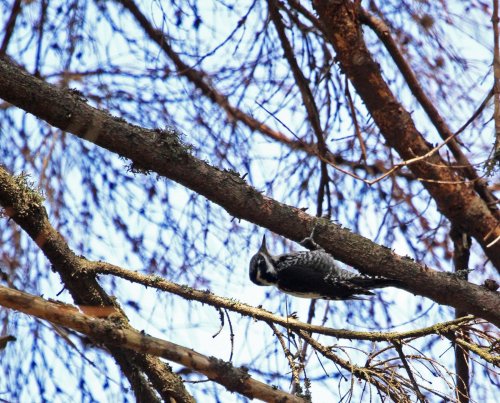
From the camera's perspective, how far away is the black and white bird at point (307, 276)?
4422 millimetres

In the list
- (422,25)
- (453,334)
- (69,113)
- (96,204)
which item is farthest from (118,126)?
(422,25)

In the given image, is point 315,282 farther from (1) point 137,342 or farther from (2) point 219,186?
(1) point 137,342

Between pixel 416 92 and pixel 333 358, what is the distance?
209cm

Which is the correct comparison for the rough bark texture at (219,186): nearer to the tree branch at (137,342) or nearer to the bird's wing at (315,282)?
the bird's wing at (315,282)

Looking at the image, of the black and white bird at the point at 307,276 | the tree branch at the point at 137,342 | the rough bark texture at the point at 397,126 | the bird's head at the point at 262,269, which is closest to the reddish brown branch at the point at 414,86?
the rough bark texture at the point at 397,126

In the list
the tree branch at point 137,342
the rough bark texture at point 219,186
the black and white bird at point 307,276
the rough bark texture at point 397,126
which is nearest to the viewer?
the tree branch at point 137,342

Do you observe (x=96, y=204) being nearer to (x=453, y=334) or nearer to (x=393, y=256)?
(x=393, y=256)

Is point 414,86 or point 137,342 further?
point 414,86

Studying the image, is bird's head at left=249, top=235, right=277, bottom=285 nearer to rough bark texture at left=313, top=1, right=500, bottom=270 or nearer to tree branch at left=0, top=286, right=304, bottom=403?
rough bark texture at left=313, top=1, right=500, bottom=270

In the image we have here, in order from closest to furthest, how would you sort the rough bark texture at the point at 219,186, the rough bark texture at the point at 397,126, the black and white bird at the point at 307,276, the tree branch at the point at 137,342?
the tree branch at the point at 137,342
the rough bark texture at the point at 219,186
the black and white bird at the point at 307,276
the rough bark texture at the point at 397,126

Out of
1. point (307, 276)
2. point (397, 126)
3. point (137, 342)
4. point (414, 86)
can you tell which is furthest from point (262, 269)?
point (137, 342)

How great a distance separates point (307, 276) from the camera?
15.3 ft

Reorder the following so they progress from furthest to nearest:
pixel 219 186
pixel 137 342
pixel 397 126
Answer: pixel 397 126 → pixel 219 186 → pixel 137 342

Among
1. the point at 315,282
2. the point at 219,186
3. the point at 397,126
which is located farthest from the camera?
the point at 397,126
